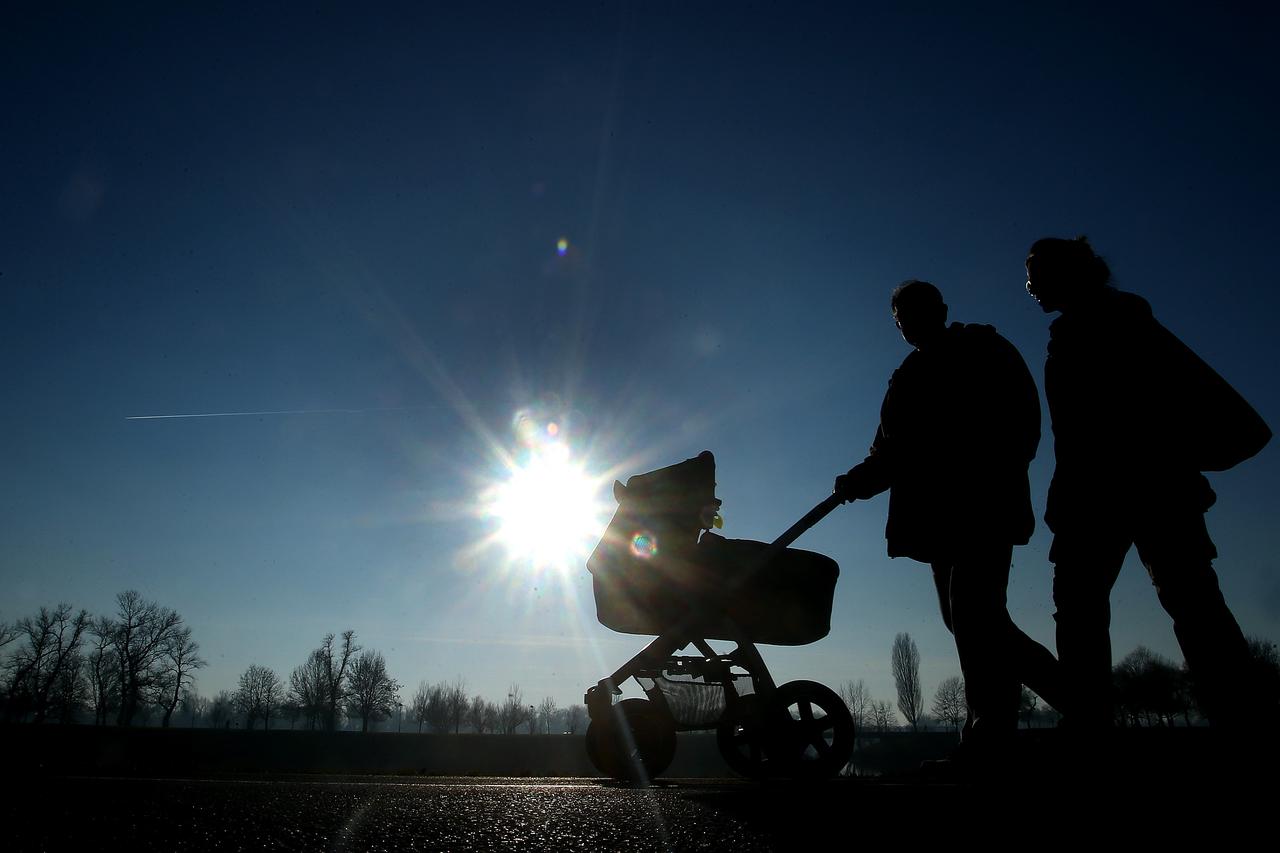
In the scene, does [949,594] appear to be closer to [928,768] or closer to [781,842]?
[928,768]

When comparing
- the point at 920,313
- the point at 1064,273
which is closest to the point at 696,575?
the point at 920,313

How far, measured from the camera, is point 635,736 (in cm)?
437

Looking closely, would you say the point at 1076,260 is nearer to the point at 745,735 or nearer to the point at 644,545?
the point at 644,545

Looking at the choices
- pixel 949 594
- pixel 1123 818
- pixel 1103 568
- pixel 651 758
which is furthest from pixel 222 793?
pixel 1103 568

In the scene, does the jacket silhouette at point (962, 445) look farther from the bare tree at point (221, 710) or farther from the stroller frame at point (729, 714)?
the bare tree at point (221, 710)

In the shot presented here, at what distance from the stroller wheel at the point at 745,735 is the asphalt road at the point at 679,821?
70.1 inches

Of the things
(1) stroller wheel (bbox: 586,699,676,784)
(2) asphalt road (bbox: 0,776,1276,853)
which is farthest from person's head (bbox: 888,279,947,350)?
(1) stroller wheel (bbox: 586,699,676,784)

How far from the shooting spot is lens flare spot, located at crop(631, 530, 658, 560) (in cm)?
432

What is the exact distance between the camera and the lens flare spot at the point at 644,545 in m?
4.32

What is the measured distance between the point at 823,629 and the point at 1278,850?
2.90 metres

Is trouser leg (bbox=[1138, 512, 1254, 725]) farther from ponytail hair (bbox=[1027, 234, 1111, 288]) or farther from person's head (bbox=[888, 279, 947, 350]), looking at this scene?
person's head (bbox=[888, 279, 947, 350])

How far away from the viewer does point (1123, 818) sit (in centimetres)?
160

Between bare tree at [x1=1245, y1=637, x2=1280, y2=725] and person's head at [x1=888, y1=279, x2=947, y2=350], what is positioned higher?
person's head at [x1=888, y1=279, x2=947, y2=350]

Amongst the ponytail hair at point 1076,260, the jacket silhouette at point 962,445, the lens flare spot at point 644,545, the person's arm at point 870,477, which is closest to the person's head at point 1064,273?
the ponytail hair at point 1076,260
